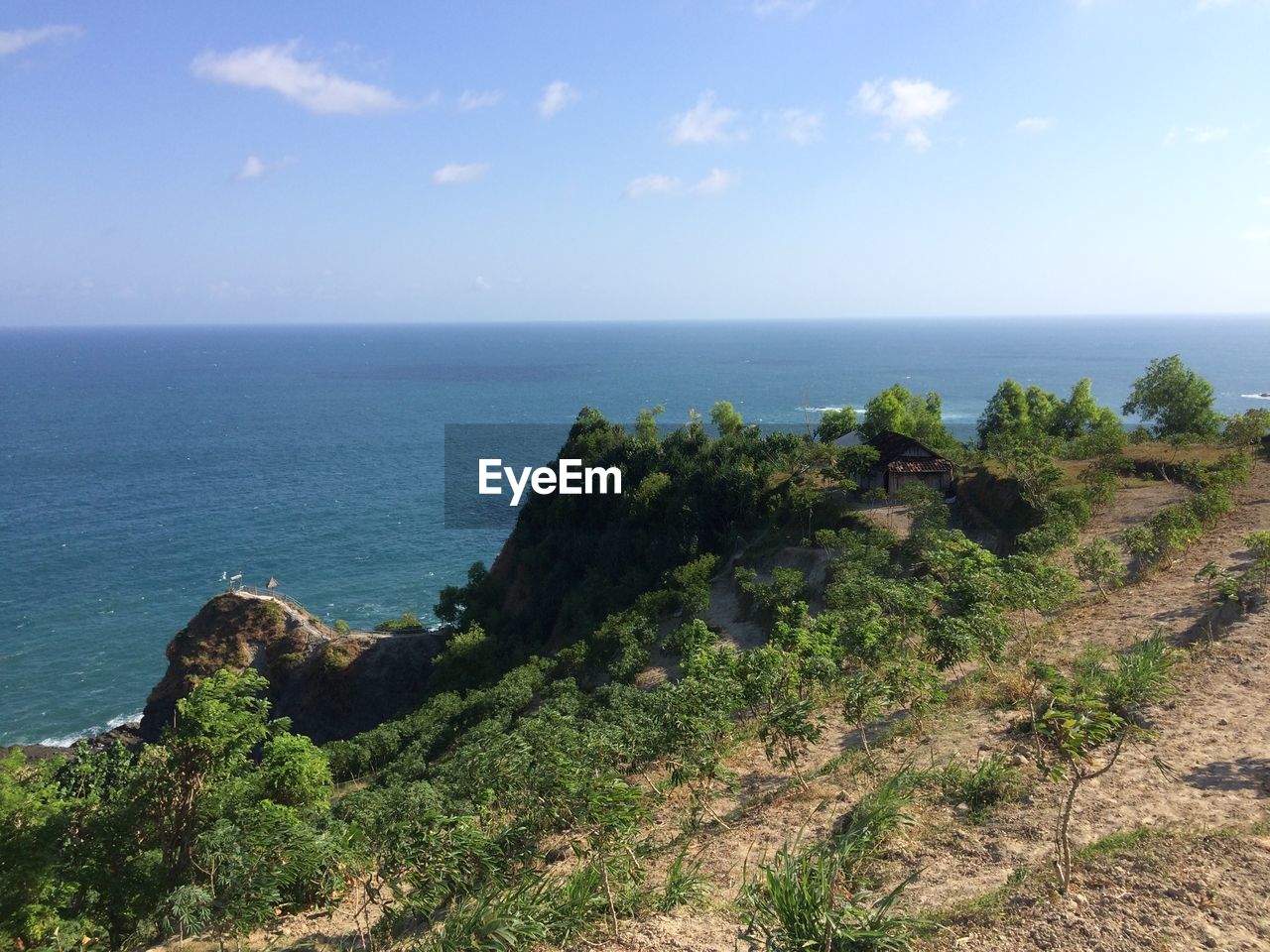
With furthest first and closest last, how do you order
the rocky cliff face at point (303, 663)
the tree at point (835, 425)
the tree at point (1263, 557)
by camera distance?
the tree at point (835, 425) → the rocky cliff face at point (303, 663) → the tree at point (1263, 557)

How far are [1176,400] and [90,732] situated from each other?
211ft

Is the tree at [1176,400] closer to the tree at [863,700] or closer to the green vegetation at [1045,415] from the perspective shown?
the green vegetation at [1045,415]

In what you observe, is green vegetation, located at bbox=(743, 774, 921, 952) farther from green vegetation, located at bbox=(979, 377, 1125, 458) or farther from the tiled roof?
green vegetation, located at bbox=(979, 377, 1125, 458)

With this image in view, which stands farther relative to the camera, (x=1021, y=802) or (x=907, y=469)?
(x=907, y=469)

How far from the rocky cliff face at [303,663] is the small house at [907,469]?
74.3ft

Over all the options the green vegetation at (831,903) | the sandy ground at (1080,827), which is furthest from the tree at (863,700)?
the green vegetation at (831,903)

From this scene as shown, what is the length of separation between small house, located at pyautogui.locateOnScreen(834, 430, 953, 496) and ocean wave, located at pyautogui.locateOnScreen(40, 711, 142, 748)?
38137 millimetres

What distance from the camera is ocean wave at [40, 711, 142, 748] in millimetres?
36375

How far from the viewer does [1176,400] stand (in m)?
47.6

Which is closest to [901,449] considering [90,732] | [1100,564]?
[1100,564]

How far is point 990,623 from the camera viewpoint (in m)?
14.8

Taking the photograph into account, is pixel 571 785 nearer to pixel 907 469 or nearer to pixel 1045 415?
pixel 907 469

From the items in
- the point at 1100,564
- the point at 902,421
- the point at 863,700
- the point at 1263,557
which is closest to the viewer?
the point at 863,700

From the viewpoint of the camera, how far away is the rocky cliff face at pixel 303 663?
119 ft
